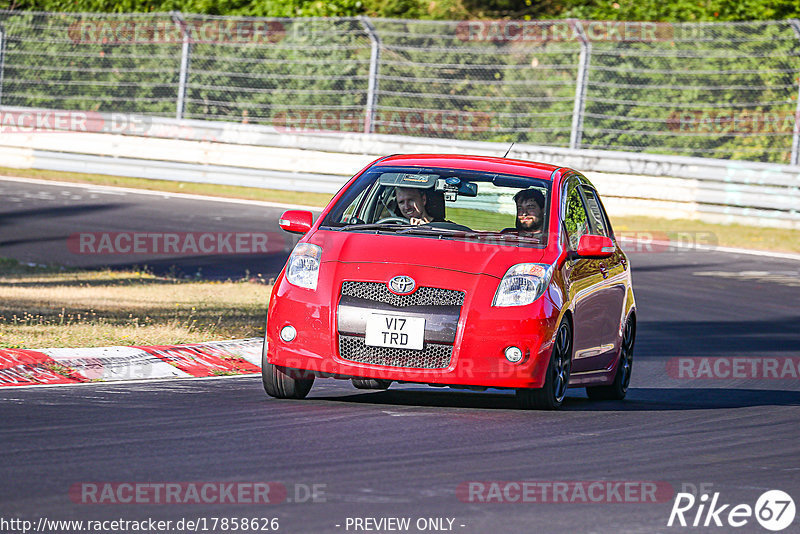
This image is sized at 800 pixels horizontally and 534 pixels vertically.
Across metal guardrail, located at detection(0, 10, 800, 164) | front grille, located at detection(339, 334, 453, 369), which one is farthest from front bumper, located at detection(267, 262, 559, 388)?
metal guardrail, located at detection(0, 10, 800, 164)

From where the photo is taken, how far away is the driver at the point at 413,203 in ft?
31.3

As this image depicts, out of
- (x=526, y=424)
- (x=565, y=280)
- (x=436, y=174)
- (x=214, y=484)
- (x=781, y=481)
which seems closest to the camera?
(x=214, y=484)

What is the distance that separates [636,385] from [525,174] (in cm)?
247

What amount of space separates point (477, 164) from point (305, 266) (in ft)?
5.59

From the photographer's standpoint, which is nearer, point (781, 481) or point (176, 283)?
point (781, 481)

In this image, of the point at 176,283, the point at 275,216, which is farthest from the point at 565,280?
the point at 275,216

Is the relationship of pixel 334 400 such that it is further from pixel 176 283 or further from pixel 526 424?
pixel 176 283

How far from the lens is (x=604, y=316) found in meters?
9.76

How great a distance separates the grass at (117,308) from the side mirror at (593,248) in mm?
3429

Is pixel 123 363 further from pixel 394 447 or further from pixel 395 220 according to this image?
pixel 394 447

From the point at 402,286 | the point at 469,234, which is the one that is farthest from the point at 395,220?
the point at 402,286

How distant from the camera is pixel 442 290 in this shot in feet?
27.2

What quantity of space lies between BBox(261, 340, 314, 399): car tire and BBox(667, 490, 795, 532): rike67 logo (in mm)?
2999

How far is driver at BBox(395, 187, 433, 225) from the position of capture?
376 inches
